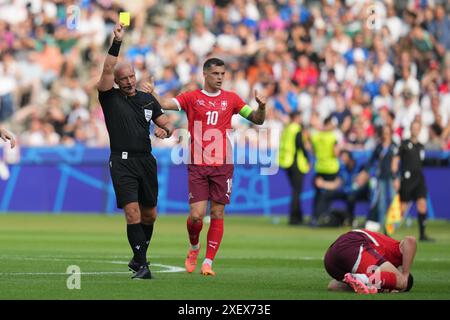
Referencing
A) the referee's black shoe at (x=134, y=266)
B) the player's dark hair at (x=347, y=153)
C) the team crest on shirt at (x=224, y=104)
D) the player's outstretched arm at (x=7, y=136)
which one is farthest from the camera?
the player's dark hair at (x=347, y=153)

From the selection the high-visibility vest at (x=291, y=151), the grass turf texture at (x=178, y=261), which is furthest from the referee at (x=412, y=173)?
the high-visibility vest at (x=291, y=151)

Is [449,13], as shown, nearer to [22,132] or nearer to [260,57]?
[260,57]

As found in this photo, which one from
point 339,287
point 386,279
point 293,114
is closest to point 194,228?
point 339,287

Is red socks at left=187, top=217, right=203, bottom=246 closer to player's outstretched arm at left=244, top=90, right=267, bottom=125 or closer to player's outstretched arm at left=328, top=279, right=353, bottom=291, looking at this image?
player's outstretched arm at left=244, top=90, right=267, bottom=125

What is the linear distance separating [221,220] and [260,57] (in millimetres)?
18249

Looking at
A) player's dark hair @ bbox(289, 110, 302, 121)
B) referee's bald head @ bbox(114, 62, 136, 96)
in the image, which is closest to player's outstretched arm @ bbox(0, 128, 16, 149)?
referee's bald head @ bbox(114, 62, 136, 96)

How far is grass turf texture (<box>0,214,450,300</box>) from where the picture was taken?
40.3 feet

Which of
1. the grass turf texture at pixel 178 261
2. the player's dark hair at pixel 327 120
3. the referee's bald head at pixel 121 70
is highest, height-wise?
the referee's bald head at pixel 121 70

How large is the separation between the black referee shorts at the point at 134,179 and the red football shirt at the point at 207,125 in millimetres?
880

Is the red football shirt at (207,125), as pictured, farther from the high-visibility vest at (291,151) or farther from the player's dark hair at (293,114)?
the player's dark hair at (293,114)

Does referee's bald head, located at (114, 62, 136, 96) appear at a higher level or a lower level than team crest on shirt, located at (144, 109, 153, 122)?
higher

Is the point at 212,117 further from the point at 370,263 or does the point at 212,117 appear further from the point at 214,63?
the point at 370,263

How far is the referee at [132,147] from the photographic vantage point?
1387cm
